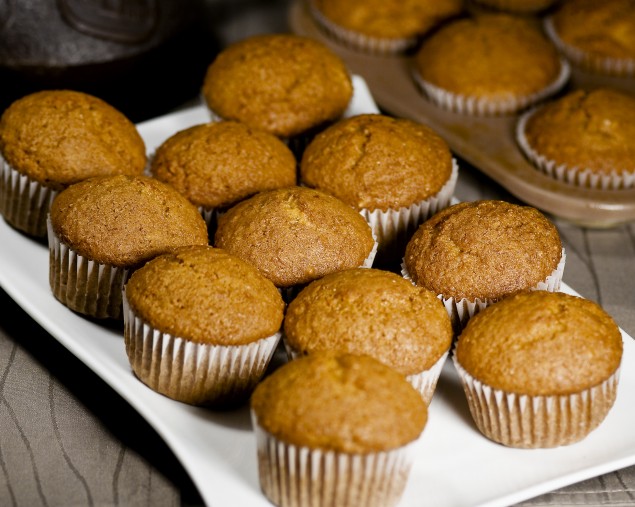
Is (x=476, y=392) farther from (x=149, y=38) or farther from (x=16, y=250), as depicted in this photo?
(x=149, y=38)

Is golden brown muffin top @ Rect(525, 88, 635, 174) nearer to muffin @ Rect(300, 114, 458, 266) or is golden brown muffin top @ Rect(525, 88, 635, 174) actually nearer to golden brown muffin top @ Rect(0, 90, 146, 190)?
muffin @ Rect(300, 114, 458, 266)

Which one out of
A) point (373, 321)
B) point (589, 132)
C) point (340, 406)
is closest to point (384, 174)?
point (373, 321)

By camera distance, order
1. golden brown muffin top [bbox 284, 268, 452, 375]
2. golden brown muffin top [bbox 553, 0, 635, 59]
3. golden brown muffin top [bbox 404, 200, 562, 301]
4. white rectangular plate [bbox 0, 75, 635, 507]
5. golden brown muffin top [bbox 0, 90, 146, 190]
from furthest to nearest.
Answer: golden brown muffin top [bbox 553, 0, 635, 59] → golden brown muffin top [bbox 0, 90, 146, 190] → golden brown muffin top [bbox 404, 200, 562, 301] → golden brown muffin top [bbox 284, 268, 452, 375] → white rectangular plate [bbox 0, 75, 635, 507]

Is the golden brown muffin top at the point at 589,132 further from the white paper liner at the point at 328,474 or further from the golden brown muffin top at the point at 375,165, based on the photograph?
the white paper liner at the point at 328,474

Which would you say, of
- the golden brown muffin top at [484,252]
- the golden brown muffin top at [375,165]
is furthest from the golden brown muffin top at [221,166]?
the golden brown muffin top at [484,252]

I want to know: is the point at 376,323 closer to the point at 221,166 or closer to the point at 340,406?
the point at 340,406

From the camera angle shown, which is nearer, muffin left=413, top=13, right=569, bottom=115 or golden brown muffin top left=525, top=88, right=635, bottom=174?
golden brown muffin top left=525, top=88, right=635, bottom=174

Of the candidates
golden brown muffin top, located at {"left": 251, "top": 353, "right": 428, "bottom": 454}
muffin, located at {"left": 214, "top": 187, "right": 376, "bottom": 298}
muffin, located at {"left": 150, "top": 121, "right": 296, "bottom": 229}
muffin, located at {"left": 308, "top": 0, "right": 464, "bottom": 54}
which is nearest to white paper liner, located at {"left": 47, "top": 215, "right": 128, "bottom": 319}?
muffin, located at {"left": 214, "top": 187, "right": 376, "bottom": 298}
